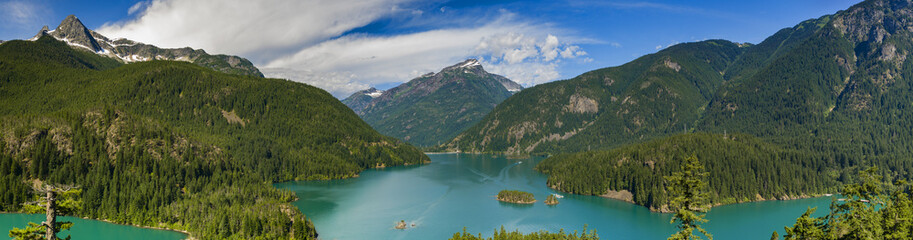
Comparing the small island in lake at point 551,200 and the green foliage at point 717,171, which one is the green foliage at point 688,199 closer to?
the green foliage at point 717,171

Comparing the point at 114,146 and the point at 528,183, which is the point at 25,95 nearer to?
the point at 114,146

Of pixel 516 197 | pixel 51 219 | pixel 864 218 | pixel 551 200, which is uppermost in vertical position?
pixel 51 219

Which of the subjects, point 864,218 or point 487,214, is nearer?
point 864,218

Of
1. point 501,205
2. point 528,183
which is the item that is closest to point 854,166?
point 528,183

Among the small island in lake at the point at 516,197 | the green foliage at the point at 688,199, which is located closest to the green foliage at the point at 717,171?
the small island in lake at the point at 516,197

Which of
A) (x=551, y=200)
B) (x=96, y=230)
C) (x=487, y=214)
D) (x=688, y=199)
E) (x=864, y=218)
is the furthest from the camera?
(x=551, y=200)

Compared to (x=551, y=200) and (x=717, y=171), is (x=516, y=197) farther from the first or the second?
(x=717, y=171)

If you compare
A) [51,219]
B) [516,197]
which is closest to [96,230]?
[51,219]

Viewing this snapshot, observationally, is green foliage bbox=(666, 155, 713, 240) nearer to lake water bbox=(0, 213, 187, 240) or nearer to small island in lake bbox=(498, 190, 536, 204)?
lake water bbox=(0, 213, 187, 240)
